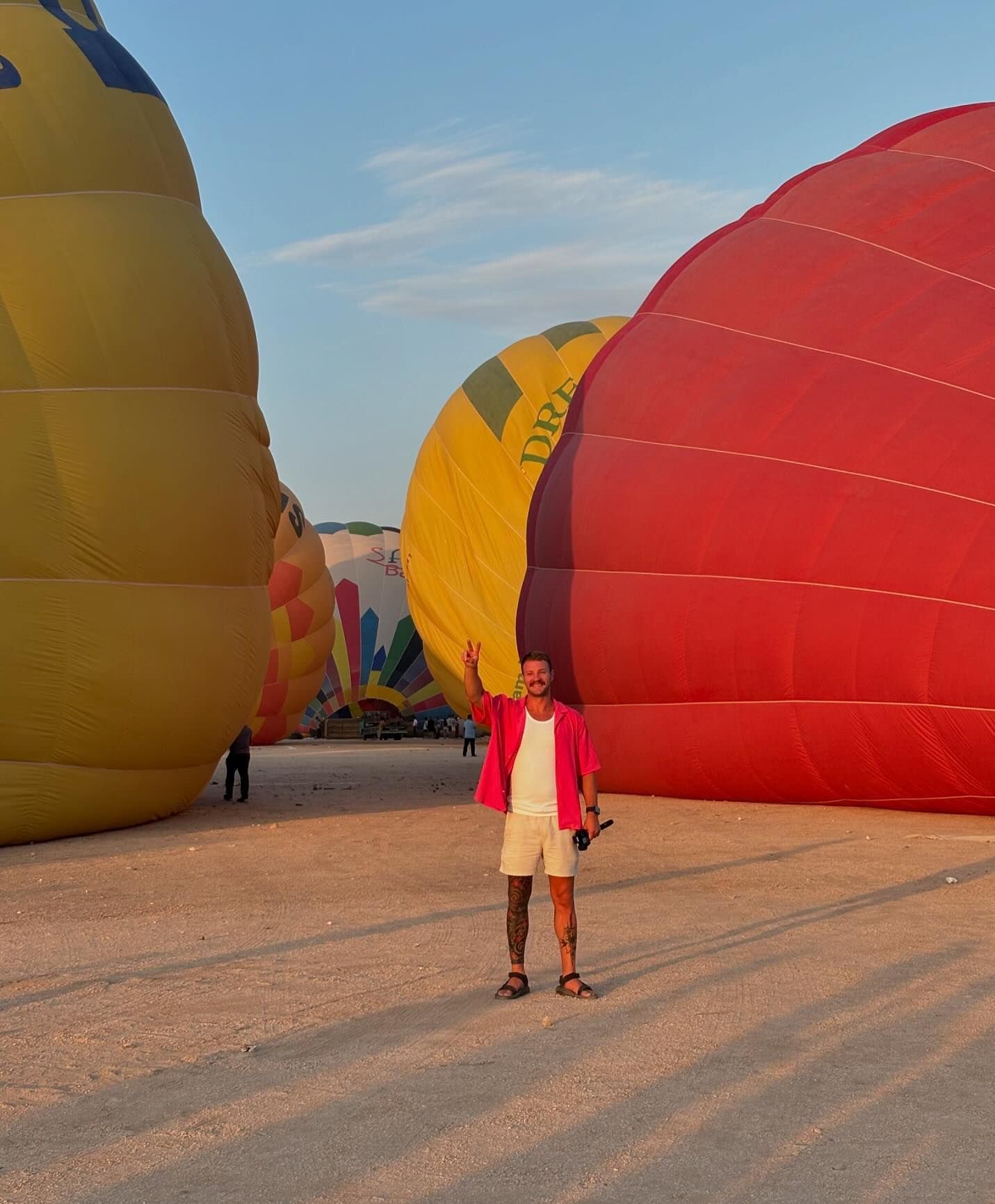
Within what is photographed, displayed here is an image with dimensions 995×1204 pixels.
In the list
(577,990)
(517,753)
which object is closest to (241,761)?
(517,753)

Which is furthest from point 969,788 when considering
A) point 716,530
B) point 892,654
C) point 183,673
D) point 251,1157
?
point 251,1157

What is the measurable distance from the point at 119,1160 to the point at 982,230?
32.6 feet

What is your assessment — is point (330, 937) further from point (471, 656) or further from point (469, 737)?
point (469, 737)

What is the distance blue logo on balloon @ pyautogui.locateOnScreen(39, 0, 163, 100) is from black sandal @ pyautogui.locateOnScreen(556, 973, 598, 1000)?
26.3 ft

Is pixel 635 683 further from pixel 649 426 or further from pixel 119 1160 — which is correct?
pixel 119 1160

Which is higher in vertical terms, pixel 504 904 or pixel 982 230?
pixel 982 230

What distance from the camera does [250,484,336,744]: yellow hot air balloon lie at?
27281 mm

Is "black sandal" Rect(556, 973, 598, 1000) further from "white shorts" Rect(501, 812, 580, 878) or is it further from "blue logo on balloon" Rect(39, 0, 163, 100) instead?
"blue logo on balloon" Rect(39, 0, 163, 100)

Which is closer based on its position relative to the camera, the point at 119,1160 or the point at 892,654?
the point at 119,1160

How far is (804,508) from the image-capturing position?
11.0 metres

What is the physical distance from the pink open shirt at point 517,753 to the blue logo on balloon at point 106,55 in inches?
285

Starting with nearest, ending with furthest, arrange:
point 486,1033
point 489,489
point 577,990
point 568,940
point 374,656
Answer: point 486,1033, point 577,990, point 568,940, point 489,489, point 374,656

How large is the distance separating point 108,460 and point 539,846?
569 centimetres

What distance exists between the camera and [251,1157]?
3.60 metres
